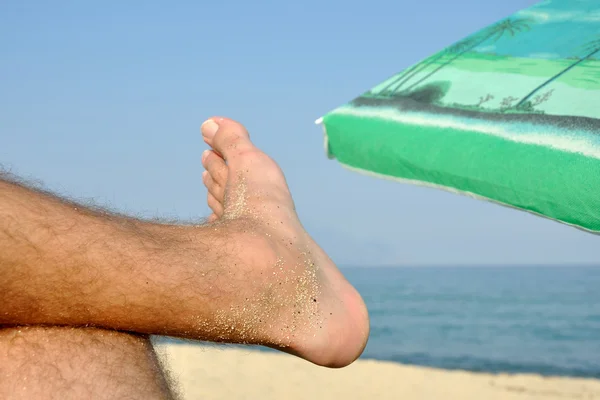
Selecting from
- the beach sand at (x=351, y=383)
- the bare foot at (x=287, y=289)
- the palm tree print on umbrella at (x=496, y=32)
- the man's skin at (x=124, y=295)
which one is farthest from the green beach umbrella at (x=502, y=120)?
the beach sand at (x=351, y=383)

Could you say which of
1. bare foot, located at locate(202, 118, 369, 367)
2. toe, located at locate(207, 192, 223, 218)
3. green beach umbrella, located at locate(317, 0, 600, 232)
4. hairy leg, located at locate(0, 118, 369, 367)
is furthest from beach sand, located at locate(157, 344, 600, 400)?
hairy leg, located at locate(0, 118, 369, 367)

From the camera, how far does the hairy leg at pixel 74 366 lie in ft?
3.13

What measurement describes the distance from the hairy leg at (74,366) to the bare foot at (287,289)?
0.21m

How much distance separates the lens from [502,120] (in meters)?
2.02

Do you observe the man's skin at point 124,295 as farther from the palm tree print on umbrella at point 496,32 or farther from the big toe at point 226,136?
the palm tree print on umbrella at point 496,32

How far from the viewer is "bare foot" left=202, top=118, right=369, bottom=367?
127 centimetres

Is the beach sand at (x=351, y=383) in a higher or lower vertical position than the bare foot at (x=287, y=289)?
lower

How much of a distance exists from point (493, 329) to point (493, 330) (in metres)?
0.11

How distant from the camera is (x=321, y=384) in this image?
426 centimetres

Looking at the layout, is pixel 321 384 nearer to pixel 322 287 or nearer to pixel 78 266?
pixel 322 287

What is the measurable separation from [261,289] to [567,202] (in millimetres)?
910

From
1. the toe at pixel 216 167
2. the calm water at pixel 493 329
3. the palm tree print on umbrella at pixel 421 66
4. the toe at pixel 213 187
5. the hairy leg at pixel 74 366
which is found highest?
the palm tree print on umbrella at pixel 421 66

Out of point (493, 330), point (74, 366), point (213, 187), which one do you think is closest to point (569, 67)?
point (213, 187)

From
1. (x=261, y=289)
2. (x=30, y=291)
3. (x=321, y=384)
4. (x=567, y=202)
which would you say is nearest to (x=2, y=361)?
(x=30, y=291)
